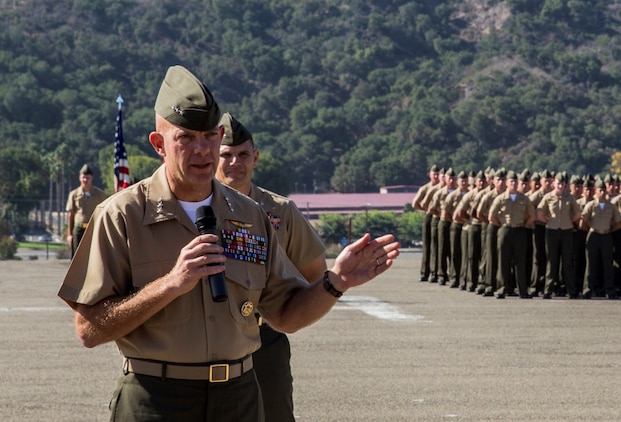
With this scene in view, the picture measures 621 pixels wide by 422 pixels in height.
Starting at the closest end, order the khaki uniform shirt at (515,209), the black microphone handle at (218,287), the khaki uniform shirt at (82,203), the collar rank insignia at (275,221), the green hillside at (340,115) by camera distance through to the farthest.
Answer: the black microphone handle at (218,287)
the collar rank insignia at (275,221)
the khaki uniform shirt at (515,209)
the khaki uniform shirt at (82,203)
the green hillside at (340,115)

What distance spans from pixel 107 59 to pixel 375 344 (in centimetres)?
18463

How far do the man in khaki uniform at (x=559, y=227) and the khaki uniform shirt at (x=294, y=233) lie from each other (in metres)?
15.0

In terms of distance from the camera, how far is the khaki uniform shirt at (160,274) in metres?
4.53

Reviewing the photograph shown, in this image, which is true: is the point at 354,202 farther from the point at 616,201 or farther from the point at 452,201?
the point at 616,201

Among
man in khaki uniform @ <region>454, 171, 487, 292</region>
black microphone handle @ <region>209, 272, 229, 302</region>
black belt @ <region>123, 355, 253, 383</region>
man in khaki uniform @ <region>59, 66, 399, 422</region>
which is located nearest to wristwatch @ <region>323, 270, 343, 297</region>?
man in khaki uniform @ <region>59, 66, 399, 422</region>

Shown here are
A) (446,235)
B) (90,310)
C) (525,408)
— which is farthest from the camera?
(446,235)

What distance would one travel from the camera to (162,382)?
4.56m

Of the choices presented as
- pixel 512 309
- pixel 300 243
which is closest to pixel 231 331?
pixel 300 243

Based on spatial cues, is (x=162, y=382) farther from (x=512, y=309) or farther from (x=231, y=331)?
(x=512, y=309)

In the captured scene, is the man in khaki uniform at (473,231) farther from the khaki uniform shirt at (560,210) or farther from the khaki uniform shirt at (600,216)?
the khaki uniform shirt at (600,216)

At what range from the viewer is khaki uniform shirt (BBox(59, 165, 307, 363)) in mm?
4527

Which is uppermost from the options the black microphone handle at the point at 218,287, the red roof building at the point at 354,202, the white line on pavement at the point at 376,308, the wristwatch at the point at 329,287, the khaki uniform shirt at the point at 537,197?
the black microphone handle at the point at 218,287

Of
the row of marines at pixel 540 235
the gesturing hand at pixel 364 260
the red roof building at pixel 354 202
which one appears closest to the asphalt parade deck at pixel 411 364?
the row of marines at pixel 540 235

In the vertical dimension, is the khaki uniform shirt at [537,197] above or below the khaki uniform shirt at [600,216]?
above
